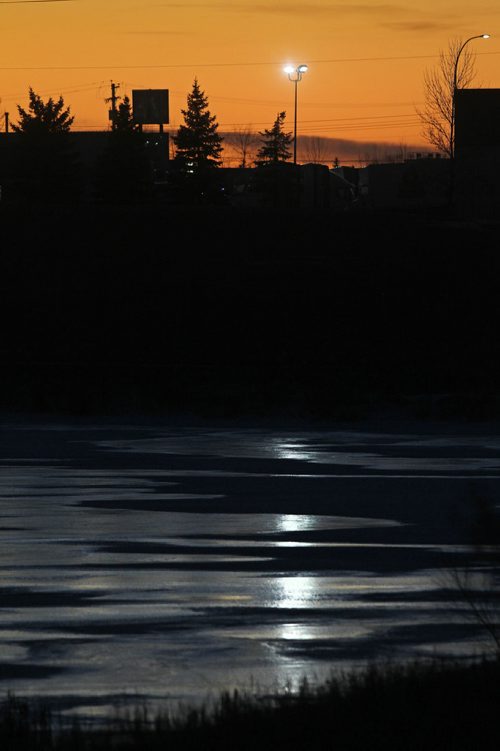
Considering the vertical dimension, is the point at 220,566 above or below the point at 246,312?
above

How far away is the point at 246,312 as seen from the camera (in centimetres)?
4809

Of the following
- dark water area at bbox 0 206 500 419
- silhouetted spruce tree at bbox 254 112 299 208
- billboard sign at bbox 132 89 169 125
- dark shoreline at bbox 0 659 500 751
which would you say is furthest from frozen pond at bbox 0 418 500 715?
billboard sign at bbox 132 89 169 125

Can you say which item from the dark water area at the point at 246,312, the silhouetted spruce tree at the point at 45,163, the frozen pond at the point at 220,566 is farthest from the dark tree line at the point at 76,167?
the frozen pond at the point at 220,566

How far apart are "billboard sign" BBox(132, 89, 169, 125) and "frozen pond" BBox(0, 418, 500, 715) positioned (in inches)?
4934

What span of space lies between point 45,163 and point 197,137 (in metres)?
24.5

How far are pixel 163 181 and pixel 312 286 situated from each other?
79.6m

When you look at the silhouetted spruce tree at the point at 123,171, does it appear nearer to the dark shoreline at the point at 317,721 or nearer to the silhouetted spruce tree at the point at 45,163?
the silhouetted spruce tree at the point at 45,163

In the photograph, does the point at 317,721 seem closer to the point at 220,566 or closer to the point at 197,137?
the point at 220,566

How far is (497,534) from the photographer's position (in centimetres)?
845

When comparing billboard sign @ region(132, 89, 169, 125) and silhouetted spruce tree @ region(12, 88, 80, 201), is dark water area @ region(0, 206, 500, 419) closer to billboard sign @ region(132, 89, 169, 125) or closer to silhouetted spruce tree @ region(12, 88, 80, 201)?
silhouetted spruce tree @ region(12, 88, 80, 201)

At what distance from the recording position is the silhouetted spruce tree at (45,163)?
9862 cm

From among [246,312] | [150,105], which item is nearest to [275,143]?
[150,105]

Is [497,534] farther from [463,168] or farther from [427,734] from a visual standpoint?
[463,168]

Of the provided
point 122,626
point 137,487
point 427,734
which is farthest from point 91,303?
point 427,734
